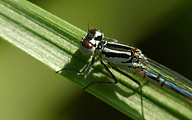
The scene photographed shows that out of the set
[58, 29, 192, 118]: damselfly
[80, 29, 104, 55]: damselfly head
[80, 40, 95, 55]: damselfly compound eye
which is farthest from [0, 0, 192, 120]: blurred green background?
[80, 40, 95, 55]: damselfly compound eye

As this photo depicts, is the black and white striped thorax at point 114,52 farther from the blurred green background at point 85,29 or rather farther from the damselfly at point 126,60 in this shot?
the blurred green background at point 85,29

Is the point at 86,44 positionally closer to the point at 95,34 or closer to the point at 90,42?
the point at 90,42

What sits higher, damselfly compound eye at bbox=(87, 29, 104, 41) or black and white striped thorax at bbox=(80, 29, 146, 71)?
damselfly compound eye at bbox=(87, 29, 104, 41)

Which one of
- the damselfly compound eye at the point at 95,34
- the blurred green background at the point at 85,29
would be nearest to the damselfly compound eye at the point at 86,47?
the damselfly compound eye at the point at 95,34

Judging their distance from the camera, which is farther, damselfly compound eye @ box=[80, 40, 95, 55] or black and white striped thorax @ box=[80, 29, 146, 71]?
black and white striped thorax @ box=[80, 29, 146, 71]

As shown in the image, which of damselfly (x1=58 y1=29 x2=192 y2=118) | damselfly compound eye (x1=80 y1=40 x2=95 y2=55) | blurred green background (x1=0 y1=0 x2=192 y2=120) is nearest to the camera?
damselfly compound eye (x1=80 y1=40 x2=95 y2=55)

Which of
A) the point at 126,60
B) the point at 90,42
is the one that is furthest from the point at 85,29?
the point at 126,60

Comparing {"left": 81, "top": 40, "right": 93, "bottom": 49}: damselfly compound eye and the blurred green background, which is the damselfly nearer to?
{"left": 81, "top": 40, "right": 93, "bottom": 49}: damselfly compound eye
